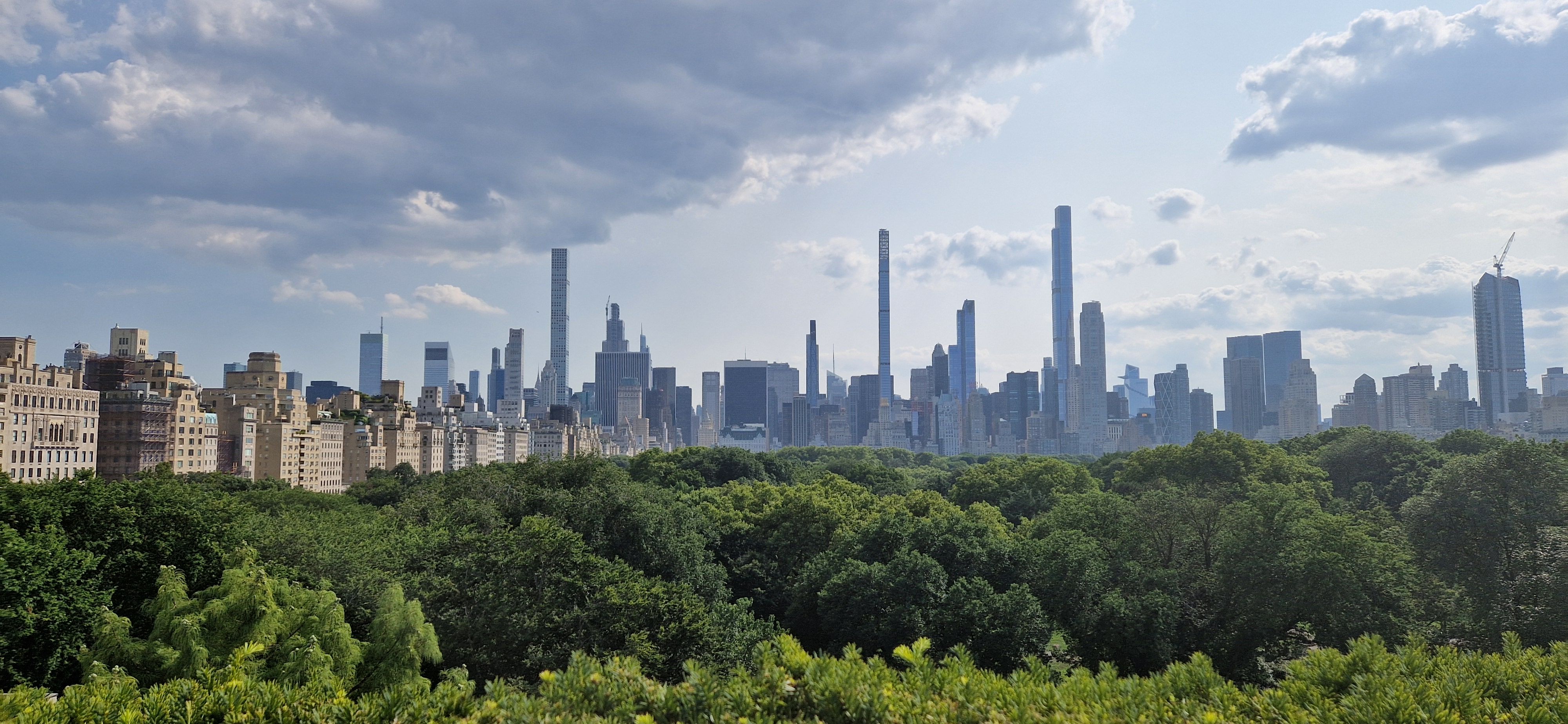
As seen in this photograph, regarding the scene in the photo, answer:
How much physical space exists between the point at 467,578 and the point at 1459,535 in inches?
1293

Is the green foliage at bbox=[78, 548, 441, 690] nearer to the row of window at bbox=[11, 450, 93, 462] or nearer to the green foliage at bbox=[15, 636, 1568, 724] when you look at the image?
the green foliage at bbox=[15, 636, 1568, 724]

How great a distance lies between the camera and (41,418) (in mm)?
68500

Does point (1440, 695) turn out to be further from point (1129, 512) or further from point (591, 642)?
point (1129, 512)

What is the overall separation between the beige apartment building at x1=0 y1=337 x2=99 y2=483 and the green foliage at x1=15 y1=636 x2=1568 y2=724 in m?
73.2

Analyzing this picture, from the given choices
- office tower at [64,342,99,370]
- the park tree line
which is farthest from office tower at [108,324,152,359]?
the park tree line

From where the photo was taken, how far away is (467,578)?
22516 millimetres

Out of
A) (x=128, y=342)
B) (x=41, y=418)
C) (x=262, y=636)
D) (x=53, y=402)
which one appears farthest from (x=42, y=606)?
(x=128, y=342)

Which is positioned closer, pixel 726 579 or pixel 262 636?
pixel 262 636

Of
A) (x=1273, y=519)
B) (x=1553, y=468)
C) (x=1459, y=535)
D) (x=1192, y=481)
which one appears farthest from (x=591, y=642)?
(x=1192, y=481)

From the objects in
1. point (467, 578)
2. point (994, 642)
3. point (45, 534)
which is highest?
point (45, 534)

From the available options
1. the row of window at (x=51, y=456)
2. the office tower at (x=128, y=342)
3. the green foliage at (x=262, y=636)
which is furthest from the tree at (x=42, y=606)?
the office tower at (x=128, y=342)

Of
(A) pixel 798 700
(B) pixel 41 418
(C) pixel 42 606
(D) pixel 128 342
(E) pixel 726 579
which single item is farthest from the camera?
(D) pixel 128 342

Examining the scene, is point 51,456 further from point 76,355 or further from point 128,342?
point 76,355

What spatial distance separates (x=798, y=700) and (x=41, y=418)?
85.2 m
